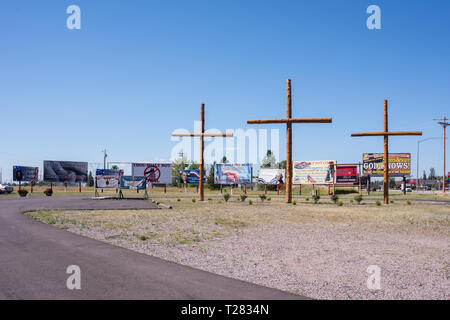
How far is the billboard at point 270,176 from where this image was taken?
63.9m

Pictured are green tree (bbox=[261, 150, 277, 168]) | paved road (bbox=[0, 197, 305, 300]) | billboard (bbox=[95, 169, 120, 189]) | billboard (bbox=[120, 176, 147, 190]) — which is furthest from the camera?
green tree (bbox=[261, 150, 277, 168])

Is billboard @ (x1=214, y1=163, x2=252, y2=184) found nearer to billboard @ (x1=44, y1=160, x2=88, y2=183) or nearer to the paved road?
billboard @ (x1=44, y1=160, x2=88, y2=183)

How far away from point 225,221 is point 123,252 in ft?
23.6

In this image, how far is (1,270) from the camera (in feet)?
21.0

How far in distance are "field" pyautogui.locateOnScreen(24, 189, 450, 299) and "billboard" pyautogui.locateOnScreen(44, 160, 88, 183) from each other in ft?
220

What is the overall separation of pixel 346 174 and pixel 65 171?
5763 cm

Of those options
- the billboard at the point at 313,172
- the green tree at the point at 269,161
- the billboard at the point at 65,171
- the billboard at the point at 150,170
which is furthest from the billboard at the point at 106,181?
the green tree at the point at 269,161

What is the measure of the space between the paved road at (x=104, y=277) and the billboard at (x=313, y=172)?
52.6 meters

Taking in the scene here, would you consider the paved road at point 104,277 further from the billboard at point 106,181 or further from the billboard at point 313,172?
the billboard at point 313,172

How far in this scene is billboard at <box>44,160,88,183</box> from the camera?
75.1 m

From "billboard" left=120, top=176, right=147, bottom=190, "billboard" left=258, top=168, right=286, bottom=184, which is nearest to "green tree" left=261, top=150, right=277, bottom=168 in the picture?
"billboard" left=258, top=168, right=286, bottom=184

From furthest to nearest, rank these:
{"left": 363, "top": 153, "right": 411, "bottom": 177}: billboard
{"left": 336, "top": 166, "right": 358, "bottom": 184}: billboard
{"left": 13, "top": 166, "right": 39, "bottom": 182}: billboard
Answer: {"left": 13, "top": 166, "right": 39, "bottom": 182}: billboard
{"left": 336, "top": 166, "right": 358, "bottom": 184}: billboard
{"left": 363, "top": 153, "right": 411, "bottom": 177}: billboard
